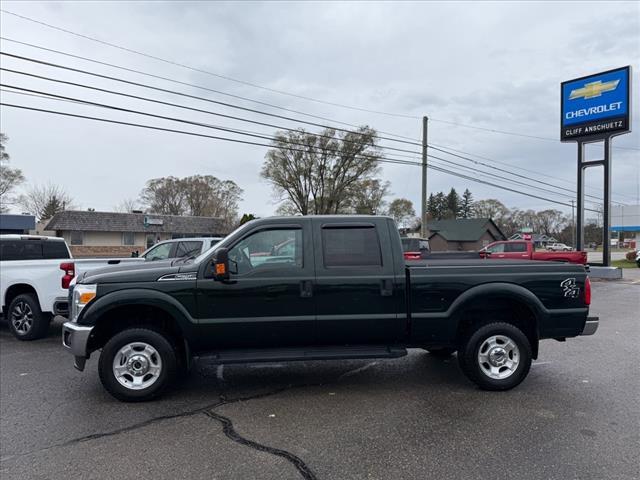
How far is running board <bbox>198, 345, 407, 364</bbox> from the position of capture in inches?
175

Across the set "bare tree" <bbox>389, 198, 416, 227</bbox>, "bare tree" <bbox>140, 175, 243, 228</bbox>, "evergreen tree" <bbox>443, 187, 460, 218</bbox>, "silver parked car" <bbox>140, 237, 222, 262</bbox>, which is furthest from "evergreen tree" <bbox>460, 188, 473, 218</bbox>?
"silver parked car" <bbox>140, 237, 222, 262</bbox>

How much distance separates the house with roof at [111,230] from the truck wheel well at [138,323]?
39.6 meters

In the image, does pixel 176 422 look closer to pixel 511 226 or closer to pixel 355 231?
pixel 355 231

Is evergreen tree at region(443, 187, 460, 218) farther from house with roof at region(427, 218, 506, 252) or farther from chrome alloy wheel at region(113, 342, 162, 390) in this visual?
chrome alloy wheel at region(113, 342, 162, 390)

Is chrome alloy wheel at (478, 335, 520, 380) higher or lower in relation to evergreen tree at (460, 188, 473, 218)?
lower

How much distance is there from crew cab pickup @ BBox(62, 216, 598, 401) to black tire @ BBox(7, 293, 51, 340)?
354 cm

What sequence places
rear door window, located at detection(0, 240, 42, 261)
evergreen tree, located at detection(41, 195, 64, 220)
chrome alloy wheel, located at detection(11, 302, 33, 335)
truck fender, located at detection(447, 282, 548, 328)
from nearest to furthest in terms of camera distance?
truck fender, located at detection(447, 282, 548, 328) → chrome alloy wheel, located at detection(11, 302, 33, 335) → rear door window, located at detection(0, 240, 42, 261) → evergreen tree, located at detection(41, 195, 64, 220)

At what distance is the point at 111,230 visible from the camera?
46375mm

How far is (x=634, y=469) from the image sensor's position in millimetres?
3137

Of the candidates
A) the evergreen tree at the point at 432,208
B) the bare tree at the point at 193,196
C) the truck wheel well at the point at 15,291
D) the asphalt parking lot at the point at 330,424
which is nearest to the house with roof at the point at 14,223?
the bare tree at the point at 193,196

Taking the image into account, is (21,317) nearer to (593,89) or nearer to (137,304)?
(137,304)

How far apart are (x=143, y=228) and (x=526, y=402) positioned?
49.7 metres

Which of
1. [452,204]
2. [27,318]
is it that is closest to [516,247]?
[27,318]

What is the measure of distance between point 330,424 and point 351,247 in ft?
6.08
